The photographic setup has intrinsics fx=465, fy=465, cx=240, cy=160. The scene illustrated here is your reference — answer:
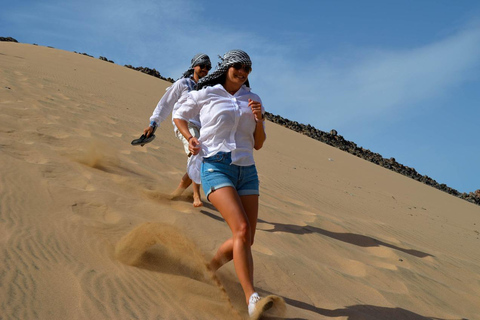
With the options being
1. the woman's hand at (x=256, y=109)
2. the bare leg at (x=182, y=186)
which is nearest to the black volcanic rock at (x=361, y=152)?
the bare leg at (x=182, y=186)

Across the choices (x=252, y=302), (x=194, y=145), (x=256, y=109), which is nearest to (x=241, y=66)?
(x=256, y=109)

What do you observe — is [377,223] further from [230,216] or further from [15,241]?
[15,241]

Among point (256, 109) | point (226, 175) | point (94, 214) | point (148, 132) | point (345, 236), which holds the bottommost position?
point (94, 214)

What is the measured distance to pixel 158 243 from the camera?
3613mm

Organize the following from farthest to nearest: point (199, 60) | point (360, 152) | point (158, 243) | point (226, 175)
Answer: point (360, 152)
point (199, 60)
point (158, 243)
point (226, 175)

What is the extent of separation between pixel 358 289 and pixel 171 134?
321 inches

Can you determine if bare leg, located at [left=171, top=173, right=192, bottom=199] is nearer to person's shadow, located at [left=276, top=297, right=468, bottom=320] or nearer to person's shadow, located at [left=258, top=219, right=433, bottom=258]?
person's shadow, located at [left=258, top=219, right=433, bottom=258]

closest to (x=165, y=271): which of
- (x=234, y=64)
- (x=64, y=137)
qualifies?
(x=234, y=64)

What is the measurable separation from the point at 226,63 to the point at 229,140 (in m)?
0.58

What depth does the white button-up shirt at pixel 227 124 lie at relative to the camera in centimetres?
326

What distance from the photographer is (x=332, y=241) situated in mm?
5746

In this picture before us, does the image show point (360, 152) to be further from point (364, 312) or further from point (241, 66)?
point (241, 66)

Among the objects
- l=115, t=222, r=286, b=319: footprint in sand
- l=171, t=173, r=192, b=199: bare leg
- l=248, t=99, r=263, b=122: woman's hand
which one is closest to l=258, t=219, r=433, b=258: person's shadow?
l=171, t=173, r=192, b=199: bare leg

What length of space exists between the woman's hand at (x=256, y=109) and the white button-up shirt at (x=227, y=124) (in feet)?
0.15
